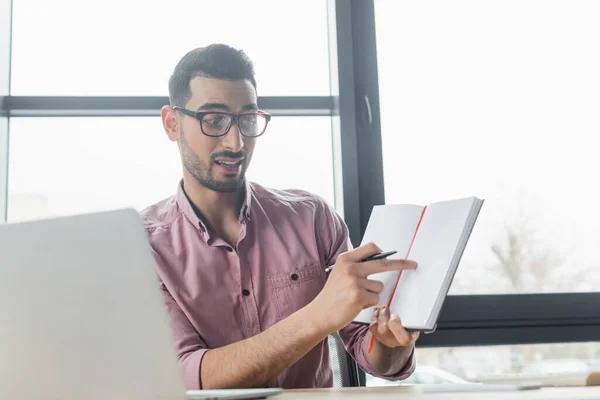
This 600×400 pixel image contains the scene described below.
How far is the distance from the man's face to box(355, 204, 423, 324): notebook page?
1.82ft

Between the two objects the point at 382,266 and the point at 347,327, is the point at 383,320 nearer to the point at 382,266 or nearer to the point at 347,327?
the point at 382,266

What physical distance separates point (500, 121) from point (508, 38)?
0.33 meters

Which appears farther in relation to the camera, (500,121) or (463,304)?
(500,121)

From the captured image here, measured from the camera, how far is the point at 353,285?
1.16m

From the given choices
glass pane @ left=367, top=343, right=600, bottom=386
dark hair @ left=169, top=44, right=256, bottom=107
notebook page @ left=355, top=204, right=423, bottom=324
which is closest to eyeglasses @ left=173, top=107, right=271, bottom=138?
dark hair @ left=169, top=44, right=256, bottom=107

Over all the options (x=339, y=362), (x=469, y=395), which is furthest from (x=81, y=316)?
(x=339, y=362)

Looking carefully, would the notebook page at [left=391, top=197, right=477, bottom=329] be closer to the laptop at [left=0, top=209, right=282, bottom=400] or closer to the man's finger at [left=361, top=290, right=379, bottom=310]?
the man's finger at [left=361, top=290, right=379, bottom=310]

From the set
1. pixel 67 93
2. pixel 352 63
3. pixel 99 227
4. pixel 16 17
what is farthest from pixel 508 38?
pixel 99 227

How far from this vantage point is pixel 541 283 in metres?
2.20

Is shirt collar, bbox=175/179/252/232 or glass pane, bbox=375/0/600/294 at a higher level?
glass pane, bbox=375/0/600/294

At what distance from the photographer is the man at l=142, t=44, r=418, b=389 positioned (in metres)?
1.33

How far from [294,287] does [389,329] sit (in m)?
0.45

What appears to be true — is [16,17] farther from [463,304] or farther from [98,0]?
[463,304]

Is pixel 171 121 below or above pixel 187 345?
above
